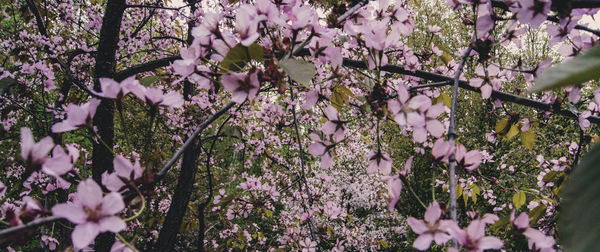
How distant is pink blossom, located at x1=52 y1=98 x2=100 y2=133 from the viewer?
2.49ft

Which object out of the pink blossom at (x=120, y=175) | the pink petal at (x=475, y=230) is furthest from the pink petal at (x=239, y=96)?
the pink petal at (x=475, y=230)

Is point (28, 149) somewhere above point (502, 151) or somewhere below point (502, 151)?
below

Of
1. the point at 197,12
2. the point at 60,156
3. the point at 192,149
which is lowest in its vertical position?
the point at 60,156

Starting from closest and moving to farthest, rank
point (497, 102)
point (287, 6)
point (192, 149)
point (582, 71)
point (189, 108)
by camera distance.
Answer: point (582, 71), point (287, 6), point (497, 102), point (192, 149), point (189, 108)

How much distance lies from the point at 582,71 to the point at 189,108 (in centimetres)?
393

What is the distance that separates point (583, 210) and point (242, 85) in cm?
70

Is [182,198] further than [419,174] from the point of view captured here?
No

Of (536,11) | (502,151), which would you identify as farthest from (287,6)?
(502,151)

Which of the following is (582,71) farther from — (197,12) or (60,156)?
(197,12)

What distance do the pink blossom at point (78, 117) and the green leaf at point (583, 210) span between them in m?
0.93

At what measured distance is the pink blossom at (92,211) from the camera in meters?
0.56

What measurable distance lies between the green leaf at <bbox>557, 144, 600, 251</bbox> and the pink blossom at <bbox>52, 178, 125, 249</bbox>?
2.12 ft

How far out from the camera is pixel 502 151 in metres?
11.5

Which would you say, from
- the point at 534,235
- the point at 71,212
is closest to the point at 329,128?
the point at 534,235
